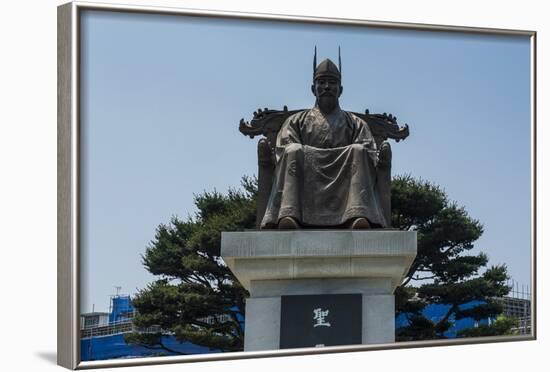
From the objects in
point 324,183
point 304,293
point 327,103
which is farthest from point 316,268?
point 327,103

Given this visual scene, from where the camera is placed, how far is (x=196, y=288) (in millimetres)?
A: 10734

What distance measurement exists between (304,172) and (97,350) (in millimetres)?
3716

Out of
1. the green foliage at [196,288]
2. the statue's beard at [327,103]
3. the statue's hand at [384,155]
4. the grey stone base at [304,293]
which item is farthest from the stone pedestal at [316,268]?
the green foliage at [196,288]

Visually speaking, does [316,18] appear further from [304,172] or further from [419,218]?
Answer: [419,218]

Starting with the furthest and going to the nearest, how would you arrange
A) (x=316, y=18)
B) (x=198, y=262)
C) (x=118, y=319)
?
(x=198, y=262) < (x=118, y=319) < (x=316, y=18)

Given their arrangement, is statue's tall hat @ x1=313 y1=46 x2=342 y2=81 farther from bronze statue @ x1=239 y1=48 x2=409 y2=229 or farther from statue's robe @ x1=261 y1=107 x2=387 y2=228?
statue's robe @ x1=261 y1=107 x2=387 y2=228

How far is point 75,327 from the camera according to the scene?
16.4 ft

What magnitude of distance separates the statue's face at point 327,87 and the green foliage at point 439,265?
479 cm

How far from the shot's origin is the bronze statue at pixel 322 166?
19.4ft

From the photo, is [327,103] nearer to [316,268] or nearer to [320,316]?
[316,268]

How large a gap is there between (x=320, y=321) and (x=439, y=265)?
545cm

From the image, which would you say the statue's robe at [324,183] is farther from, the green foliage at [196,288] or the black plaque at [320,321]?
the green foliage at [196,288]

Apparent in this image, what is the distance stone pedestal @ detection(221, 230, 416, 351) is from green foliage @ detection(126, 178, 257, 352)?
4.58 m

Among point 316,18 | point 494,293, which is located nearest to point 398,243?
point 316,18
